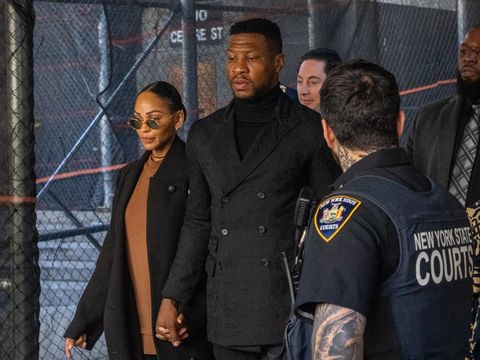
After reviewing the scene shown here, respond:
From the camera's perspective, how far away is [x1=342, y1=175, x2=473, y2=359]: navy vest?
7.68 ft

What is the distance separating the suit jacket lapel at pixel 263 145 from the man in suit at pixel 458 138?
795mm

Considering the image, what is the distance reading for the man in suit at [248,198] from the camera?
3492 mm

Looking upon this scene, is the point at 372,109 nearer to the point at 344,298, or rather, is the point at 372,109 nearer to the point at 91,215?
the point at 344,298

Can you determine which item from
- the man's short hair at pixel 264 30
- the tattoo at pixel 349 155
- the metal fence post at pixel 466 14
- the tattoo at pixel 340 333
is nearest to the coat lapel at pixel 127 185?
the man's short hair at pixel 264 30

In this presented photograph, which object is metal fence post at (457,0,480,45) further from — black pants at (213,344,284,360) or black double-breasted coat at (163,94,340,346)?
black pants at (213,344,284,360)

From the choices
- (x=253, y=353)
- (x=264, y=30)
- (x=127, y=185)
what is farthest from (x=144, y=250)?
(x=264, y=30)

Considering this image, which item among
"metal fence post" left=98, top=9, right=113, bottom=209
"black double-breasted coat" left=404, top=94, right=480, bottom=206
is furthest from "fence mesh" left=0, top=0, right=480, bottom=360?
"black double-breasted coat" left=404, top=94, right=480, bottom=206

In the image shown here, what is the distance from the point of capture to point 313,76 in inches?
201

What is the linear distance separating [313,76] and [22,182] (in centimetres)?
169

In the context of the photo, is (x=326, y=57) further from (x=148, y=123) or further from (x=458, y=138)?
(x=148, y=123)

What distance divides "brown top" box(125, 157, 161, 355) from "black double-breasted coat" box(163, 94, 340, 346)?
34 cm

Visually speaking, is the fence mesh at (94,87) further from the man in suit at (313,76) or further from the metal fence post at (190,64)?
the man in suit at (313,76)

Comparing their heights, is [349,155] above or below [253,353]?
above

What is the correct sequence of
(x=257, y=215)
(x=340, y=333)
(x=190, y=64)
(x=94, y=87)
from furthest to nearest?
(x=190, y=64)
(x=94, y=87)
(x=257, y=215)
(x=340, y=333)
